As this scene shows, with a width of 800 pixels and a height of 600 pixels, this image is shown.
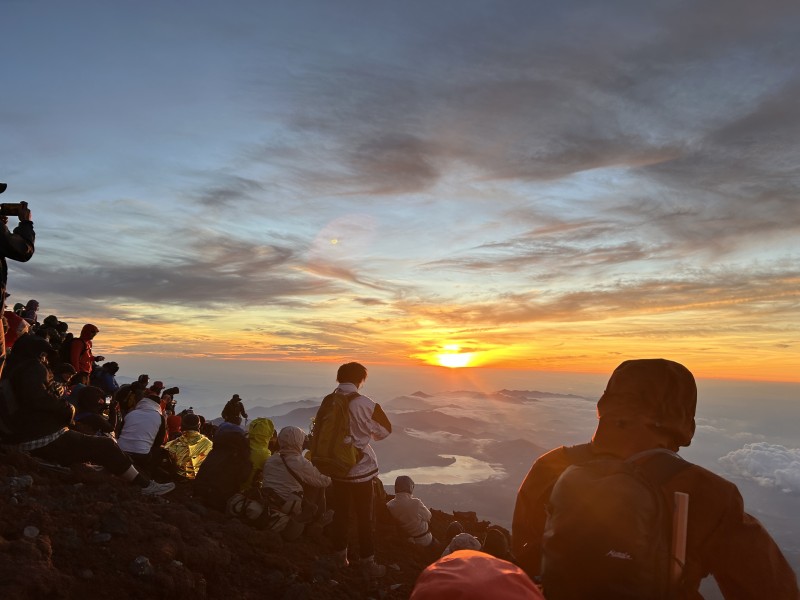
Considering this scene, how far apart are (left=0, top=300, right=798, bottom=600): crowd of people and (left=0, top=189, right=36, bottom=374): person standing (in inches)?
52.1

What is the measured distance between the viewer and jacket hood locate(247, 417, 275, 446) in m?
9.12

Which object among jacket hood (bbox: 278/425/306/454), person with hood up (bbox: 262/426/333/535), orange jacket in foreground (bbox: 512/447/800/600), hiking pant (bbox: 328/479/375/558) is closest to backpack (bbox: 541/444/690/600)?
orange jacket in foreground (bbox: 512/447/800/600)

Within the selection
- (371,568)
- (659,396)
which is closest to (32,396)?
(371,568)

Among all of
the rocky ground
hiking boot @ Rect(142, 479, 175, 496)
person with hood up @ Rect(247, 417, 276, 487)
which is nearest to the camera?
the rocky ground

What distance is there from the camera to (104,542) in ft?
18.2

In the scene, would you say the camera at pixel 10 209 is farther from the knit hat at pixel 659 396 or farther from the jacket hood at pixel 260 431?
the knit hat at pixel 659 396

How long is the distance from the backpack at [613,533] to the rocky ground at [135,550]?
456 cm

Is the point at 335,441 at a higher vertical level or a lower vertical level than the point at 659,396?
lower

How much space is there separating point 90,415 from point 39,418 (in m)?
2.49

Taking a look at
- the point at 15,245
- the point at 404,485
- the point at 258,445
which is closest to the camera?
the point at 15,245

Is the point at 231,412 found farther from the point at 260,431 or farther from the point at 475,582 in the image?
the point at 475,582

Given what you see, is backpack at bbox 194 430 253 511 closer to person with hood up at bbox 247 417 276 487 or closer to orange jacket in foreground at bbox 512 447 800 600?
person with hood up at bbox 247 417 276 487

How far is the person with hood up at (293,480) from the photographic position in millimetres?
7992

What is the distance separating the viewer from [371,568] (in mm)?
7480
